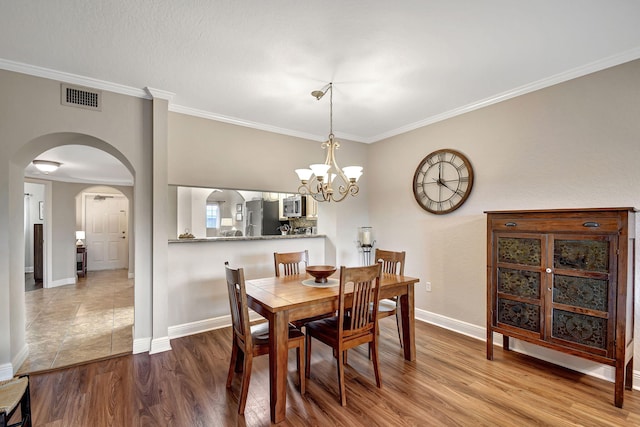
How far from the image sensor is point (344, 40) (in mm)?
2166

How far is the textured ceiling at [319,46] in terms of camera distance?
186cm

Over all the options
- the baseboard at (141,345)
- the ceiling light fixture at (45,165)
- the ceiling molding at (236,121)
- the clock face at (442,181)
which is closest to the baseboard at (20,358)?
the baseboard at (141,345)

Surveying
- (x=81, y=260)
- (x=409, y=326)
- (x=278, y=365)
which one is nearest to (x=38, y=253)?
(x=81, y=260)

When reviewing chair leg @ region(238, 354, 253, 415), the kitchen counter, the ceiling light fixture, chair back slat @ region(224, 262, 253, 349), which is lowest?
chair leg @ region(238, 354, 253, 415)

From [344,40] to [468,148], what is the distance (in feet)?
6.78

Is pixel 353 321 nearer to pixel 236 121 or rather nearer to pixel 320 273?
pixel 320 273

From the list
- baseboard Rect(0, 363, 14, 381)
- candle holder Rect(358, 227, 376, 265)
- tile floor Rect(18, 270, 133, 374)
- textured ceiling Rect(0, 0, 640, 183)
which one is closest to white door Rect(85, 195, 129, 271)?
tile floor Rect(18, 270, 133, 374)

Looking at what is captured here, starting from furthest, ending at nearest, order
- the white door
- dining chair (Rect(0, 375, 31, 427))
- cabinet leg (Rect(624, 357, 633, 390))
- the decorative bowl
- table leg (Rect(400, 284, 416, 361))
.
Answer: the white door → table leg (Rect(400, 284, 416, 361)) → the decorative bowl → cabinet leg (Rect(624, 357, 633, 390)) → dining chair (Rect(0, 375, 31, 427))

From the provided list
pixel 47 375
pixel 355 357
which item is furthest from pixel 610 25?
pixel 47 375

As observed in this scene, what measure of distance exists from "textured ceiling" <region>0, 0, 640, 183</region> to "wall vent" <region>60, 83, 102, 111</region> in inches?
3.0

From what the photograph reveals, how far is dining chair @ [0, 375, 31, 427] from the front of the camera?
4.89 feet

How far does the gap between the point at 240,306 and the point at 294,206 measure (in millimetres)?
2719

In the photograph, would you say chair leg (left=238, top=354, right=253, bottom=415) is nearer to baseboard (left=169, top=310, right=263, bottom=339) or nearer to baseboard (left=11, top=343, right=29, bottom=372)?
baseboard (left=169, top=310, right=263, bottom=339)

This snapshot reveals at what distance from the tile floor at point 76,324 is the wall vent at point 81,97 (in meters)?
2.36
